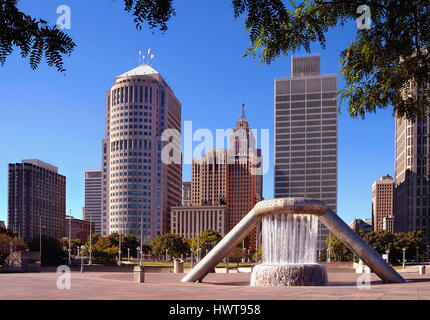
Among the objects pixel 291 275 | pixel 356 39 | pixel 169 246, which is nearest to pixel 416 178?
pixel 169 246

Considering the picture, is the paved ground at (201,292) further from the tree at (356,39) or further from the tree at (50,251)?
the tree at (50,251)

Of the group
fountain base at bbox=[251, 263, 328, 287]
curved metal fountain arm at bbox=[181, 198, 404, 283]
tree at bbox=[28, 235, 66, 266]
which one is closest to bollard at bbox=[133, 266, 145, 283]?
fountain base at bbox=[251, 263, 328, 287]

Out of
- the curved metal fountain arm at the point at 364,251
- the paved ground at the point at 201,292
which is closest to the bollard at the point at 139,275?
the paved ground at the point at 201,292

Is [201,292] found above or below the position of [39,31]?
below

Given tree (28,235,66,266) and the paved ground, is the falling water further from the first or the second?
tree (28,235,66,266)

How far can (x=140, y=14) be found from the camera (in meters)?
5.37

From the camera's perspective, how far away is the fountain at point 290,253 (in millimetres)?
32719

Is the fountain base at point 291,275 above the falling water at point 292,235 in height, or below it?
below

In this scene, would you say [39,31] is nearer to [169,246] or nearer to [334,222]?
[334,222]

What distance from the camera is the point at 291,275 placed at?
1287 inches

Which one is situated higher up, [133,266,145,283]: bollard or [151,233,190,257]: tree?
[133,266,145,283]: bollard

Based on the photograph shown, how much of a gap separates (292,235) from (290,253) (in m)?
2.25

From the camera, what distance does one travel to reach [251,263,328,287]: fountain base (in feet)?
107

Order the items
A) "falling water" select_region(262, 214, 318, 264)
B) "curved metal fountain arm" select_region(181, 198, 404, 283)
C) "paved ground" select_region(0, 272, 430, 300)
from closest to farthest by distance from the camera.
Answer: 1. "paved ground" select_region(0, 272, 430, 300)
2. "curved metal fountain arm" select_region(181, 198, 404, 283)
3. "falling water" select_region(262, 214, 318, 264)
